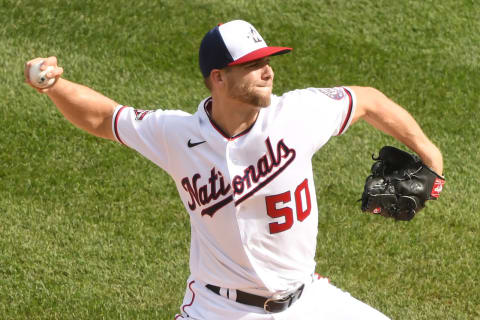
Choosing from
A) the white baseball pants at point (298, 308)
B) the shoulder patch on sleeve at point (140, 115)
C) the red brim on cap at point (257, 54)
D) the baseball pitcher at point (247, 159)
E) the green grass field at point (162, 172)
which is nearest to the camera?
the red brim on cap at point (257, 54)

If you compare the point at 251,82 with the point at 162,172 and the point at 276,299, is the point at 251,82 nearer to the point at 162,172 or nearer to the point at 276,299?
the point at 276,299

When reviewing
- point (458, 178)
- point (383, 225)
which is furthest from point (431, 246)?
point (458, 178)

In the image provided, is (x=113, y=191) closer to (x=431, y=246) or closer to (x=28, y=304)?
(x=28, y=304)

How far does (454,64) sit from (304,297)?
15.8 feet

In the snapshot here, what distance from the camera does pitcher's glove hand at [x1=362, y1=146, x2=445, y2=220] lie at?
477cm

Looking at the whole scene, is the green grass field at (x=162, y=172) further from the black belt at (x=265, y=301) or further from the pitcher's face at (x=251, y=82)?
the pitcher's face at (x=251, y=82)

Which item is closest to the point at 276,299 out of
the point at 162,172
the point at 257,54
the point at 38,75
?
the point at 257,54

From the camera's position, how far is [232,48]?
4.33m

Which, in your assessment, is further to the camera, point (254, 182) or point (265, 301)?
point (265, 301)

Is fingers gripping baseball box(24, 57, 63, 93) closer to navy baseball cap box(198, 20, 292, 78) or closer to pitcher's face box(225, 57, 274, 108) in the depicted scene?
navy baseball cap box(198, 20, 292, 78)

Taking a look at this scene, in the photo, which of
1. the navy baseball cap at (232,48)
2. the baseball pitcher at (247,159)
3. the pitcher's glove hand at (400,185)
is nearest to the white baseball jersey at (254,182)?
the baseball pitcher at (247,159)

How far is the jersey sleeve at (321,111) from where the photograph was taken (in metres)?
4.51

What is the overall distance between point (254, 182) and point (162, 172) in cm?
321

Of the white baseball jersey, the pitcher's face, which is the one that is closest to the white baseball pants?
the white baseball jersey
